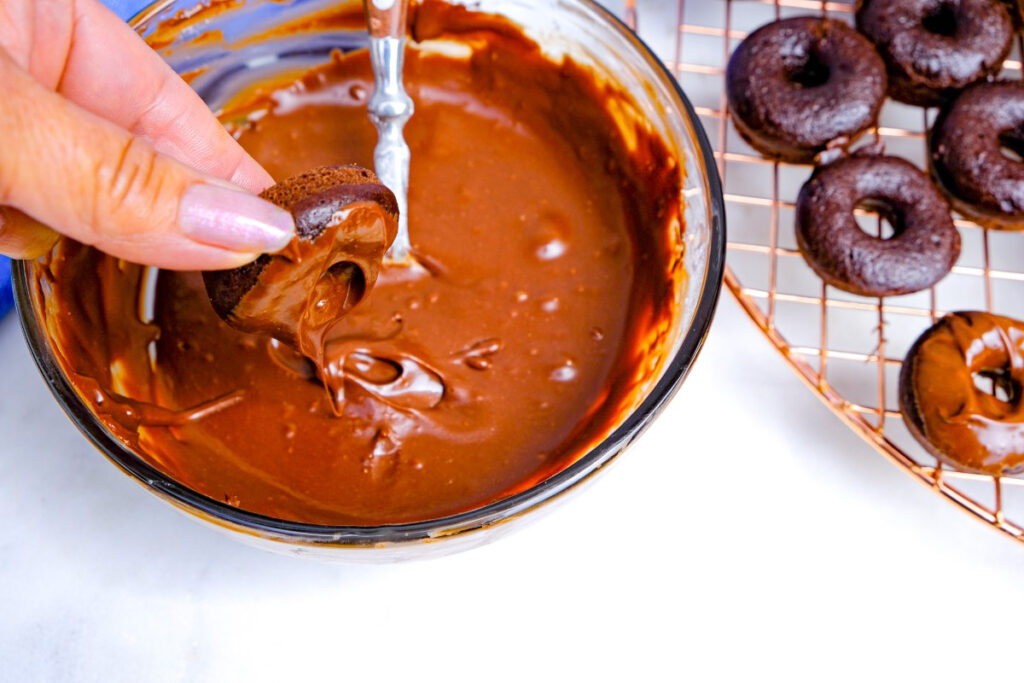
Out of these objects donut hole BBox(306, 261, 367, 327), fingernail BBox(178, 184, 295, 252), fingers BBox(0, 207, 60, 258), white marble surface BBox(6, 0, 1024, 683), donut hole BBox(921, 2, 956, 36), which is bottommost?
white marble surface BBox(6, 0, 1024, 683)

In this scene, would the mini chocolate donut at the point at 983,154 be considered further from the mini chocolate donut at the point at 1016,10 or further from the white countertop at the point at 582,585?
the white countertop at the point at 582,585

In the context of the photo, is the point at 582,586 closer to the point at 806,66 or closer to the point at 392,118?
the point at 392,118

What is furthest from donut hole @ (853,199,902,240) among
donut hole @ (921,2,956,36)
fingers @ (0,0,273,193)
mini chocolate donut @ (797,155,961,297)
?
fingers @ (0,0,273,193)

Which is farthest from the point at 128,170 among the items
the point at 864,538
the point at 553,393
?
the point at 864,538

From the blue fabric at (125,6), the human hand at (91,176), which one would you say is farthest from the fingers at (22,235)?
the blue fabric at (125,6)

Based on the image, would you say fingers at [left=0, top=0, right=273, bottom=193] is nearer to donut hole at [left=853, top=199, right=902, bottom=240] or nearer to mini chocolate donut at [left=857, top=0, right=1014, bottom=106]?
donut hole at [left=853, top=199, right=902, bottom=240]

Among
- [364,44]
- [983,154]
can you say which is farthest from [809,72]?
[364,44]
